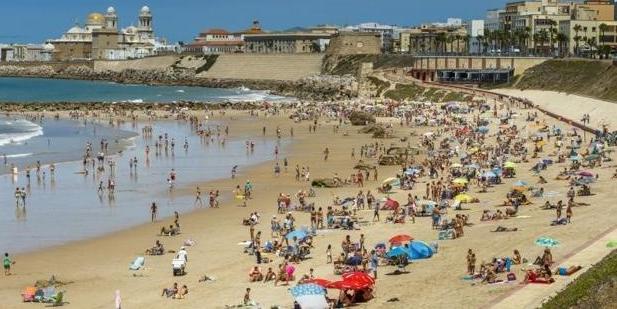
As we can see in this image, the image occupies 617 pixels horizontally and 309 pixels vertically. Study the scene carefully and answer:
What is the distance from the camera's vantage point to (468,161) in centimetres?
4006

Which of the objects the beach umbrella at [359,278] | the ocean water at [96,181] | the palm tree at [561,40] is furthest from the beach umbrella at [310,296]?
the palm tree at [561,40]

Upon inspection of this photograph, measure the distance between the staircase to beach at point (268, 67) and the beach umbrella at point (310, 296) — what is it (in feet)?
389

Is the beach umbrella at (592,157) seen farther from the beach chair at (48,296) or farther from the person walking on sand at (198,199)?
the beach chair at (48,296)

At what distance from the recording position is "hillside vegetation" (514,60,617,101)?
69050 mm

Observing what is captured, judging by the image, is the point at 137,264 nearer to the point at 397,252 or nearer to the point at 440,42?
the point at 397,252

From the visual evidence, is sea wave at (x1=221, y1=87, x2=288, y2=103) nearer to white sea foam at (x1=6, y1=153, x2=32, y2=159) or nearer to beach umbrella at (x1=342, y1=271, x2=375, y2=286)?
white sea foam at (x1=6, y1=153, x2=32, y2=159)

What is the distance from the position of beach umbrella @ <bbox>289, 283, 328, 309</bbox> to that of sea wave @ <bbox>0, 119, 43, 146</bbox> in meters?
39.9

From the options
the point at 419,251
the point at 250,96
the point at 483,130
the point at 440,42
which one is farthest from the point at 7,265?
the point at 440,42

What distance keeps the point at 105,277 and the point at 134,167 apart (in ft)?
69.0

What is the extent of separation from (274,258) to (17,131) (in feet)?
147

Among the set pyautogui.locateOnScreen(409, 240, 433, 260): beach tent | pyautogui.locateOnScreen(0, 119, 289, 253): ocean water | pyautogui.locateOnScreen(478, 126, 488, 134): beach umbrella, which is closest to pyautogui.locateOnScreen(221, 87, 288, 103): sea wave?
pyautogui.locateOnScreen(0, 119, 289, 253): ocean water

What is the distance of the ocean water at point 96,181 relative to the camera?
96.6ft

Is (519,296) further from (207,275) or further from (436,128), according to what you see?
(436,128)

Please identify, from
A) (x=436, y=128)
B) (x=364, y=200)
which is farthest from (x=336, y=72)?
(x=364, y=200)
